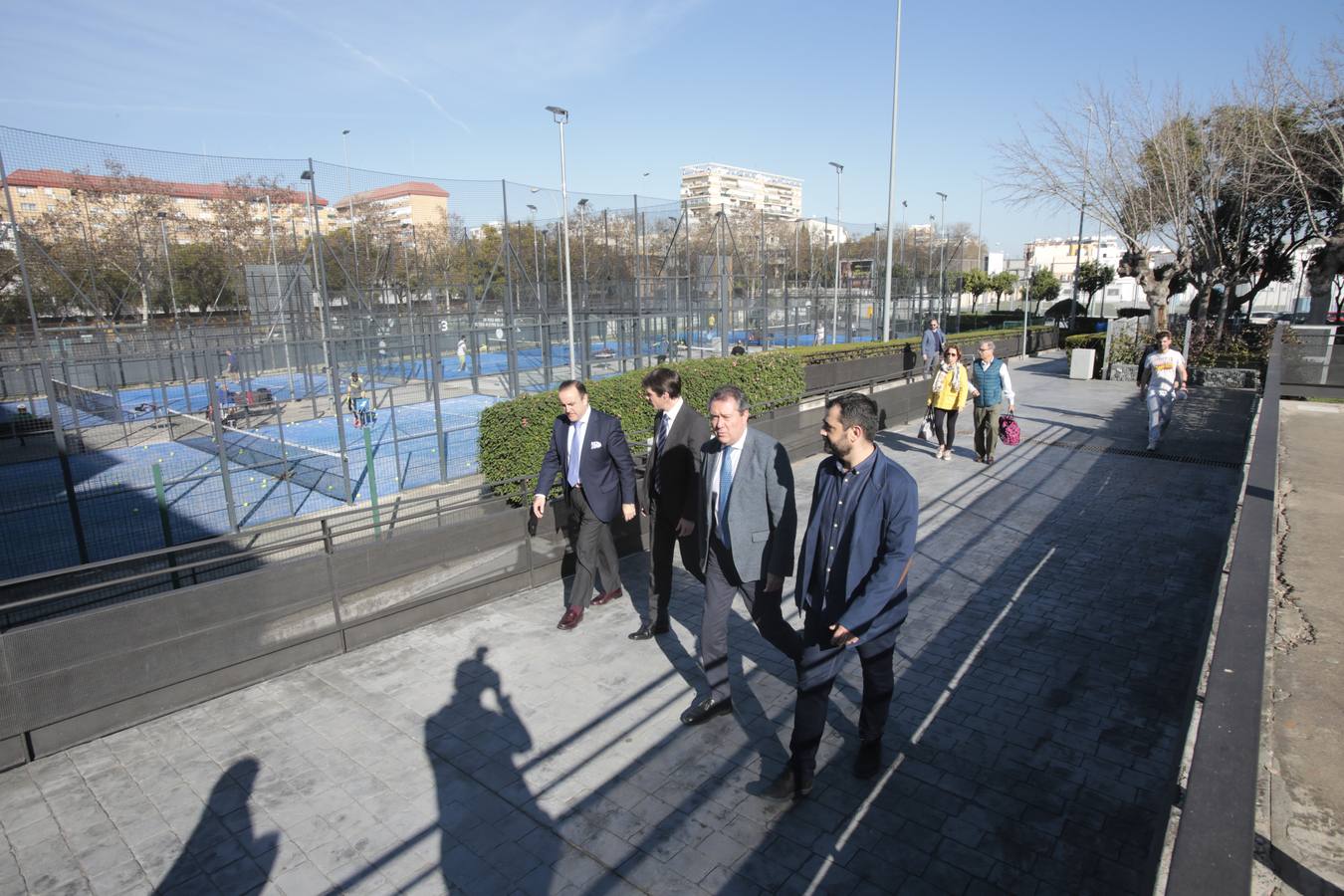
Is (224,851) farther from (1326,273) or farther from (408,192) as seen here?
(1326,273)

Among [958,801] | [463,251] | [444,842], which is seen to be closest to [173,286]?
[463,251]

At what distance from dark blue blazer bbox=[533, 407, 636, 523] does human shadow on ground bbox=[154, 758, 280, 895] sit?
102 inches

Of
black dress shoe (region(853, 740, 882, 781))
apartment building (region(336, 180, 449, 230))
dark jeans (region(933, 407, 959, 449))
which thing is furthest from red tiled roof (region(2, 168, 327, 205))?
dark jeans (region(933, 407, 959, 449))

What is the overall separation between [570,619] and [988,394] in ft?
22.2

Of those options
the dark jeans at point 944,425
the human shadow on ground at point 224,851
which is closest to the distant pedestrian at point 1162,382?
the dark jeans at point 944,425

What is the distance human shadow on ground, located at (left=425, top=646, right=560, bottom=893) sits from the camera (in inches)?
132

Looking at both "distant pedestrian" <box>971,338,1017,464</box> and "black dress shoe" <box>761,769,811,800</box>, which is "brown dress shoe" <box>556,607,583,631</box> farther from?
"distant pedestrian" <box>971,338,1017,464</box>

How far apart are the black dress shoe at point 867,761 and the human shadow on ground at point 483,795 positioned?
156 centimetres

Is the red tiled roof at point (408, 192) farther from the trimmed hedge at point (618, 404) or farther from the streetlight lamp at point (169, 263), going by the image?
the trimmed hedge at point (618, 404)

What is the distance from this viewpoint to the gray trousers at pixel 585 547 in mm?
5633

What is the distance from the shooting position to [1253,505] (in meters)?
4.10

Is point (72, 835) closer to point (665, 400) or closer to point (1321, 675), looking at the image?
point (665, 400)

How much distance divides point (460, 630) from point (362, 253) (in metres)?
22.7

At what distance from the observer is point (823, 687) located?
3539 mm
